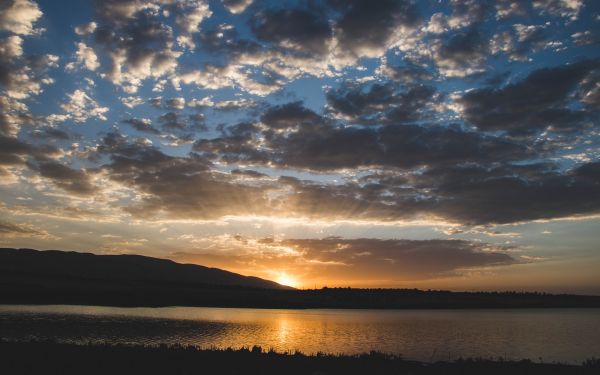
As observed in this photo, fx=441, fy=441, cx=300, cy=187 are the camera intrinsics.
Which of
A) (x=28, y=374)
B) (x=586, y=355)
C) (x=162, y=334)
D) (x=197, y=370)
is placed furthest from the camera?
(x=162, y=334)

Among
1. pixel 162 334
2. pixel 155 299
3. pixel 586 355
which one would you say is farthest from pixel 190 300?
pixel 586 355

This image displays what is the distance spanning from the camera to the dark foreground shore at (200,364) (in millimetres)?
24094

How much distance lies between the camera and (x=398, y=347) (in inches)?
1871

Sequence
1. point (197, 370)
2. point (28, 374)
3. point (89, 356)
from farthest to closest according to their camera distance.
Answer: point (89, 356) → point (197, 370) → point (28, 374)

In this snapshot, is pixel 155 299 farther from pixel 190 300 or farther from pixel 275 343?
pixel 275 343

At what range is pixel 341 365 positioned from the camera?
2823 cm

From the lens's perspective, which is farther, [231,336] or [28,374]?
[231,336]

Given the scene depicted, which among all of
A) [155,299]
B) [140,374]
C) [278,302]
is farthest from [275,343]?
[278,302]

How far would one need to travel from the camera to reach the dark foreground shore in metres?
24.1

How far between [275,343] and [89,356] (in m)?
24.2

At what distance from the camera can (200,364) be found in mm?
26531

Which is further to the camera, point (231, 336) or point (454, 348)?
point (231, 336)

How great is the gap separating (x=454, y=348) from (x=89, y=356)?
124ft

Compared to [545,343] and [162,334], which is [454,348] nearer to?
[545,343]
